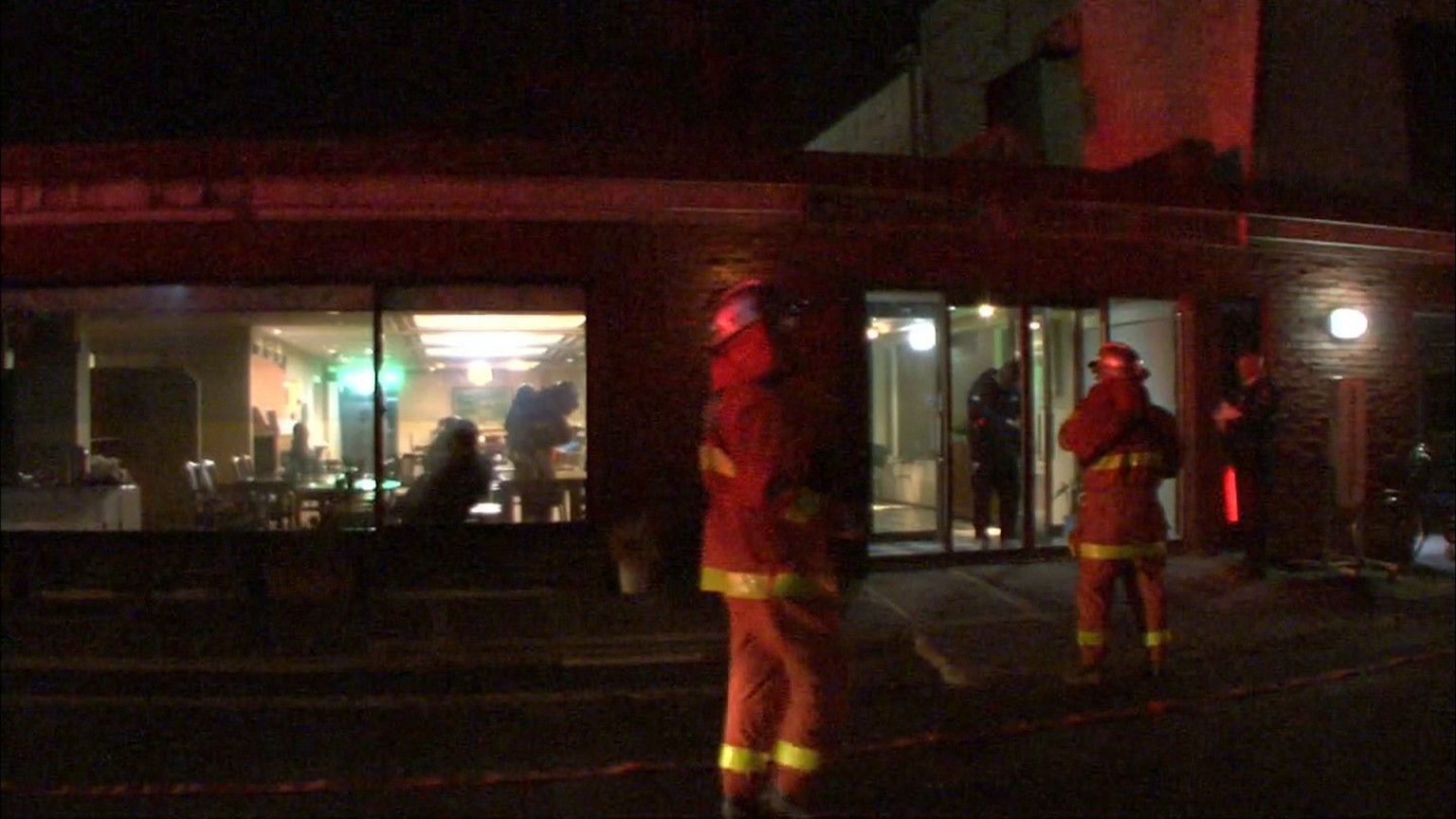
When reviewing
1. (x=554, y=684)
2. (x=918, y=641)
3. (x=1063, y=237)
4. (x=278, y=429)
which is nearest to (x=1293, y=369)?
(x=1063, y=237)

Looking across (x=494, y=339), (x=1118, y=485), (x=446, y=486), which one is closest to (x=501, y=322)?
(x=494, y=339)

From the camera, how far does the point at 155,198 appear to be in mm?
10266

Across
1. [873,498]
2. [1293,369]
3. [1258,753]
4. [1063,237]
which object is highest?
[1063,237]

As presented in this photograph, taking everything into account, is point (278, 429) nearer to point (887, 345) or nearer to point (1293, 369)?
point (887, 345)

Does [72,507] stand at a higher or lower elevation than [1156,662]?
higher

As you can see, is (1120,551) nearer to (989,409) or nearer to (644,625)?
(644,625)

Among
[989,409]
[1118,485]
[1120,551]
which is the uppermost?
[989,409]

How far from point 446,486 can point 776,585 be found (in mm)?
6369

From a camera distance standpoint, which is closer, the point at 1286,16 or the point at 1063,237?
the point at 1063,237

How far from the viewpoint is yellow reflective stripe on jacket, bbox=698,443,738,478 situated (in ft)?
16.1

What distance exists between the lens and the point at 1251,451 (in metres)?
10.7

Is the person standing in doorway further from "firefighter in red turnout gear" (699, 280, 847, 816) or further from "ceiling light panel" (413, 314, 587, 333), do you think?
"firefighter in red turnout gear" (699, 280, 847, 816)

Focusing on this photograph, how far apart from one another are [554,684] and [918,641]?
244cm

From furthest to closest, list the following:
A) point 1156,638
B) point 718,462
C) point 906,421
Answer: point 906,421 → point 1156,638 → point 718,462
